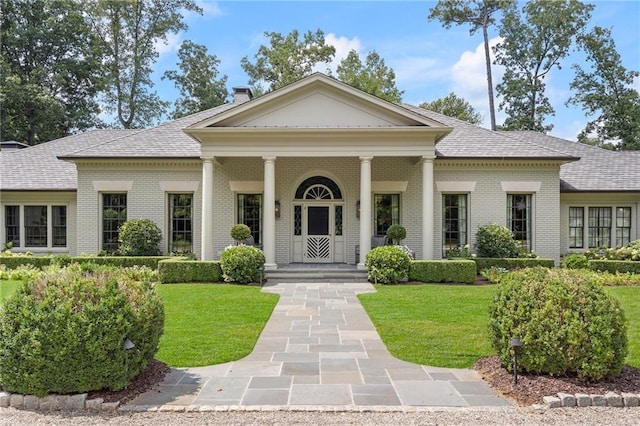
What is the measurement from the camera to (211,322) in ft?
27.0

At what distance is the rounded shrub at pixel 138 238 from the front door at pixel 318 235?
542 centimetres

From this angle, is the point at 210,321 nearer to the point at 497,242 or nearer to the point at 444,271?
the point at 444,271

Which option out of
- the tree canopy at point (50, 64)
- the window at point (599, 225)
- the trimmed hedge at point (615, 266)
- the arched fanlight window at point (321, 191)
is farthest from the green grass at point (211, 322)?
the tree canopy at point (50, 64)

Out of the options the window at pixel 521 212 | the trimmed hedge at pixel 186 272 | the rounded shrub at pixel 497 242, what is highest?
the window at pixel 521 212

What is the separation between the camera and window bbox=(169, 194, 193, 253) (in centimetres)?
1700

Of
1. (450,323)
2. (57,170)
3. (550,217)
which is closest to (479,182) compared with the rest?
(550,217)

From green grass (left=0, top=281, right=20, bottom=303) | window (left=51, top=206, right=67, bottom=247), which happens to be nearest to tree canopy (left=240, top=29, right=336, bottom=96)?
window (left=51, top=206, right=67, bottom=247)

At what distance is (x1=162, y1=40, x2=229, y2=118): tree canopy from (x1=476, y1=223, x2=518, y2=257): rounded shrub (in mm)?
26895

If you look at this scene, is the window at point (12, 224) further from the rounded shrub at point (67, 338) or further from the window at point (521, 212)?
Result: the window at point (521, 212)

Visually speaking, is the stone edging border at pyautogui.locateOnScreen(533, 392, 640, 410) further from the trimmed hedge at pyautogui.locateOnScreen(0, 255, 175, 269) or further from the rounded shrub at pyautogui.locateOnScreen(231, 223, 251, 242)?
the trimmed hedge at pyautogui.locateOnScreen(0, 255, 175, 269)

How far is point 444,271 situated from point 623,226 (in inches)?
345

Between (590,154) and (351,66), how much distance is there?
2041 centimetres

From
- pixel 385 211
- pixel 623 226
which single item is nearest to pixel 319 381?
pixel 385 211

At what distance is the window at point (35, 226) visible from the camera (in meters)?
17.4
